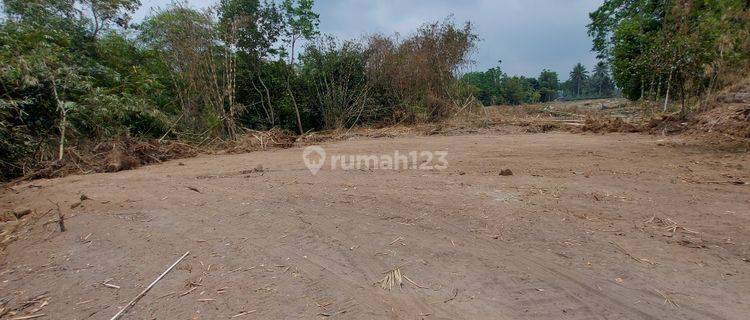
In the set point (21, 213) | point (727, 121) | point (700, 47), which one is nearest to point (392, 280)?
point (21, 213)

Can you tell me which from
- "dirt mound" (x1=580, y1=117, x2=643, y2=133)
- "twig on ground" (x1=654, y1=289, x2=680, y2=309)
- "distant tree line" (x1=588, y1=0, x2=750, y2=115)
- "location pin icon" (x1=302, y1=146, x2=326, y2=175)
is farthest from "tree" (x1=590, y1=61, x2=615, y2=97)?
"twig on ground" (x1=654, y1=289, x2=680, y2=309)

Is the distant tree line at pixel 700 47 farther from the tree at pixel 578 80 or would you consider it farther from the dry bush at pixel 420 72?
the tree at pixel 578 80

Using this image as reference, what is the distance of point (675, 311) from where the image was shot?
1.69 metres

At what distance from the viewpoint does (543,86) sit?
208ft

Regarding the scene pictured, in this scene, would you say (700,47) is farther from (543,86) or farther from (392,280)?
(543,86)

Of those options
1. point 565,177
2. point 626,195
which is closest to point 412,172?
point 565,177

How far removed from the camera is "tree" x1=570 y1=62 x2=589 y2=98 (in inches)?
2680

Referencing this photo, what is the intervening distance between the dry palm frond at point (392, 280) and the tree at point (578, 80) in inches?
2985

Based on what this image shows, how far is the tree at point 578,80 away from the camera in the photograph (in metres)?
68.1

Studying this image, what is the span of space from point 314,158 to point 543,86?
2589 inches

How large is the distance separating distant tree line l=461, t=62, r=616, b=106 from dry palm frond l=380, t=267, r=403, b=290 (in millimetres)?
33922

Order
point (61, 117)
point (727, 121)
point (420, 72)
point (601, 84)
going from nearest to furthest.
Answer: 1. point (61, 117)
2. point (727, 121)
3. point (420, 72)
4. point (601, 84)

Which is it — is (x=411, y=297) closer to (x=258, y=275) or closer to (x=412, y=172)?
(x=258, y=275)

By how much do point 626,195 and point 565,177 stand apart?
688 mm
